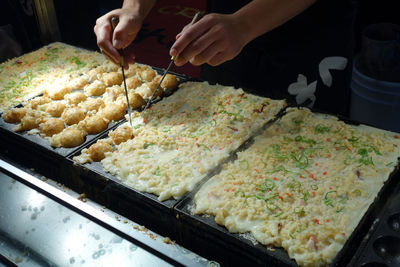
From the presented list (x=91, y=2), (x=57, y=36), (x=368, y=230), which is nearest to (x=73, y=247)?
(x=368, y=230)

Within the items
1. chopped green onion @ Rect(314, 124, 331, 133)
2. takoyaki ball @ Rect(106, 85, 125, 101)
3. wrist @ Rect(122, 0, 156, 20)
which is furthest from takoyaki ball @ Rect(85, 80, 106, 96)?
chopped green onion @ Rect(314, 124, 331, 133)

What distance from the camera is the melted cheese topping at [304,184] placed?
4.83 feet

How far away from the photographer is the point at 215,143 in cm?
207

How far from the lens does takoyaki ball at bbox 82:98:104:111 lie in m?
2.52

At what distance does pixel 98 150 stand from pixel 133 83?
35.6 inches

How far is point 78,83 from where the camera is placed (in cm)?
283

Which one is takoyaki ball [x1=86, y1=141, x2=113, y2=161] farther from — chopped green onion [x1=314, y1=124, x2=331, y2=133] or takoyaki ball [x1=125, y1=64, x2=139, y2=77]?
chopped green onion [x1=314, y1=124, x2=331, y2=133]

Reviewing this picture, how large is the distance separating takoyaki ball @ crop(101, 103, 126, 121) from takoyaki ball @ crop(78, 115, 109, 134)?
0.20 ft

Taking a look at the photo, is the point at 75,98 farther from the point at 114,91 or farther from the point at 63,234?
the point at 63,234

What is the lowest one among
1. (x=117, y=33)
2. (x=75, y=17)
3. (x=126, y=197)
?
(x=126, y=197)

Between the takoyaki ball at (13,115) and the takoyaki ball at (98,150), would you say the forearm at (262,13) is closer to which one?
the takoyaki ball at (98,150)

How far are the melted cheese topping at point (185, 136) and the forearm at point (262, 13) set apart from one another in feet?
1.51

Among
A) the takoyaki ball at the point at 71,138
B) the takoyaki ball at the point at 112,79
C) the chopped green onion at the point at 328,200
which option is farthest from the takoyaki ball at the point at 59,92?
the chopped green onion at the point at 328,200

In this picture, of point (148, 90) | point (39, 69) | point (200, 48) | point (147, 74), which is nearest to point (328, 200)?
point (200, 48)
